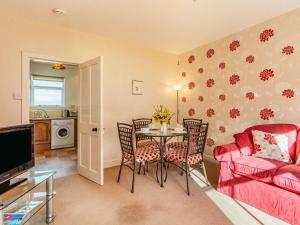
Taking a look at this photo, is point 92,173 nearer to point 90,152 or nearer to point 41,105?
point 90,152

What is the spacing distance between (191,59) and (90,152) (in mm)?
3101

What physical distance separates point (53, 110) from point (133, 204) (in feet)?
15.0

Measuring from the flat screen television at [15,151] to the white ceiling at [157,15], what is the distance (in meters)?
1.80

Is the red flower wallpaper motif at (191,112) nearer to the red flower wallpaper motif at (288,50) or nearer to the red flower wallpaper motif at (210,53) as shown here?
the red flower wallpaper motif at (210,53)

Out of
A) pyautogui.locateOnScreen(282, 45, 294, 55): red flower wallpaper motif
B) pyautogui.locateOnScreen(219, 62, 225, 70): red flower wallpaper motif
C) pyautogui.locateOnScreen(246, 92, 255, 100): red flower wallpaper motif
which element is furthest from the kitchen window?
pyautogui.locateOnScreen(282, 45, 294, 55): red flower wallpaper motif

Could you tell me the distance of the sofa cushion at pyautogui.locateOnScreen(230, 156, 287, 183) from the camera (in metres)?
2.20

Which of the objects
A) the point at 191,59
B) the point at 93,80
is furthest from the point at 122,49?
the point at 191,59

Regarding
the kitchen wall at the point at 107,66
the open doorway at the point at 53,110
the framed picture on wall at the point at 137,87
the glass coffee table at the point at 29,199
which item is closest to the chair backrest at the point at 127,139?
the kitchen wall at the point at 107,66

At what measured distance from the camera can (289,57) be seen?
9.36 feet

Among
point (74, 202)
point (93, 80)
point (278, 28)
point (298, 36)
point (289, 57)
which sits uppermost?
point (278, 28)

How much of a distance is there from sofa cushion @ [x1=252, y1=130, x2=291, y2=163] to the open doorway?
147 inches

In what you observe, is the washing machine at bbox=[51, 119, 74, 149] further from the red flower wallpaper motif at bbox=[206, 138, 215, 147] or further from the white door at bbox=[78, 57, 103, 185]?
the red flower wallpaper motif at bbox=[206, 138, 215, 147]

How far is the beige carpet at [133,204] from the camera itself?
203 cm

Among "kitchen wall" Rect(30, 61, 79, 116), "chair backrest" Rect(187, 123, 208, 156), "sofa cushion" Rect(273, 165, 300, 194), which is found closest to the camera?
"sofa cushion" Rect(273, 165, 300, 194)
